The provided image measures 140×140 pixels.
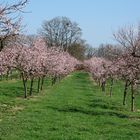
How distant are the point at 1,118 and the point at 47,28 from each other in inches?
4602

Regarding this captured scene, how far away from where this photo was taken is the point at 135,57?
28.0m

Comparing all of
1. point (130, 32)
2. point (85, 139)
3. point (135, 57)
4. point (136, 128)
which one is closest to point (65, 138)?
point (85, 139)

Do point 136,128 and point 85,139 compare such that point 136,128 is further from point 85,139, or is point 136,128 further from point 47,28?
point 47,28

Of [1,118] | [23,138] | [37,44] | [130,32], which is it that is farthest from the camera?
[37,44]

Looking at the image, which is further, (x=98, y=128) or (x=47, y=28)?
(x=47, y=28)

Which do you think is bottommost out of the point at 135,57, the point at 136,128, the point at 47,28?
the point at 136,128

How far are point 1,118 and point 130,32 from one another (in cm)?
1241

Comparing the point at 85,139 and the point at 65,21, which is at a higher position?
the point at 65,21

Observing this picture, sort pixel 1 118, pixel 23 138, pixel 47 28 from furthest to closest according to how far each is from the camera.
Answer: pixel 47 28, pixel 1 118, pixel 23 138

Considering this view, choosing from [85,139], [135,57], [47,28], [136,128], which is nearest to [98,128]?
[136,128]

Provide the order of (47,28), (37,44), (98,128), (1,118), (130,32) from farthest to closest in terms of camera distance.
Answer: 1. (47,28)
2. (37,44)
3. (130,32)
4. (1,118)
5. (98,128)

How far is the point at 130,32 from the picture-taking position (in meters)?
30.4

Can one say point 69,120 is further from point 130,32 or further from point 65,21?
point 65,21

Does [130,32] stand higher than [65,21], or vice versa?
[65,21]
